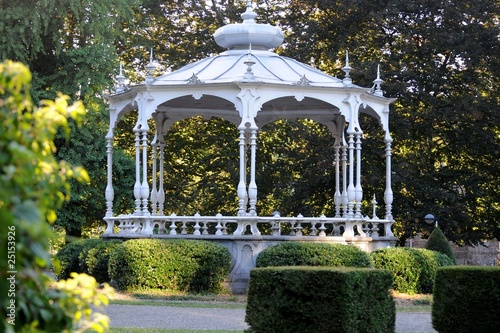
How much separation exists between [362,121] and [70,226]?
992cm

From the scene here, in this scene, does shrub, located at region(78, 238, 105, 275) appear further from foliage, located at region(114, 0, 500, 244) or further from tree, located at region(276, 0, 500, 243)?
tree, located at region(276, 0, 500, 243)

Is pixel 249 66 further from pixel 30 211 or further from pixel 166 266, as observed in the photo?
pixel 30 211

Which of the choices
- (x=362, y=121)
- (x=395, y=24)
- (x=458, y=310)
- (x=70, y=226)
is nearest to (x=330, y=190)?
(x=362, y=121)

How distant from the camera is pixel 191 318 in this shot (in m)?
13.5

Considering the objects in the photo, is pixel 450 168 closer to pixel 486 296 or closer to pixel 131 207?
pixel 131 207

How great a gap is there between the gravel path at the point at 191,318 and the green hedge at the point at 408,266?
2.84 metres

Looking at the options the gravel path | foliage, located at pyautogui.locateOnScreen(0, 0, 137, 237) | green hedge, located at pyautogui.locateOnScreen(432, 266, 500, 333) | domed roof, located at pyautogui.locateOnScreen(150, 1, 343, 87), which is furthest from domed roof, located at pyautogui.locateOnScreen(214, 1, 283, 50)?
green hedge, located at pyautogui.locateOnScreen(432, 266, 500, 333)

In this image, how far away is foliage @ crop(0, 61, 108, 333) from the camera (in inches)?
138

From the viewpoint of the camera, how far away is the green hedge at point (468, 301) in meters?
11.5

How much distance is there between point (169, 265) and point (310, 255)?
2721 mm

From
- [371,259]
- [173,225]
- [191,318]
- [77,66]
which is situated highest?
[77,66]

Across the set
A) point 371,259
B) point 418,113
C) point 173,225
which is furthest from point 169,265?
Answer: point 418,113

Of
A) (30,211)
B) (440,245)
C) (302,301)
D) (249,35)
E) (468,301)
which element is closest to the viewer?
(30,211)

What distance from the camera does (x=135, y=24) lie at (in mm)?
32750
